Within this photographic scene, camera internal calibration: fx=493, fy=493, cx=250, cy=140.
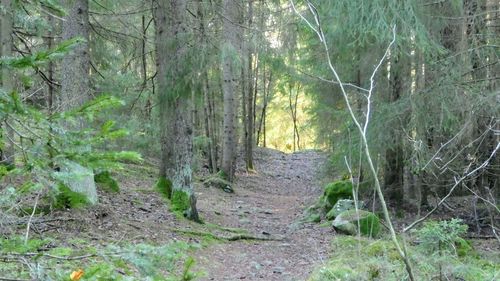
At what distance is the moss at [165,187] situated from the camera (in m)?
10.0

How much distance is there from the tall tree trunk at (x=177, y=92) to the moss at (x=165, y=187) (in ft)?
2.11

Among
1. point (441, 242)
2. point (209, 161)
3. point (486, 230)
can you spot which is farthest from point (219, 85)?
point (441, 242)

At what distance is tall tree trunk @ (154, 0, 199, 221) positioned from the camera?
8641mm

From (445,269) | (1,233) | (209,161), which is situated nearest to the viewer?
(1,233)

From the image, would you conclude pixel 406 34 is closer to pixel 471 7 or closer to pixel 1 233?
pixel 471 7

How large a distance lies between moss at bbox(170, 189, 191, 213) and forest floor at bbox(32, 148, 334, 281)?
221mm

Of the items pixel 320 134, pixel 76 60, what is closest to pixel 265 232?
pixel 320 134

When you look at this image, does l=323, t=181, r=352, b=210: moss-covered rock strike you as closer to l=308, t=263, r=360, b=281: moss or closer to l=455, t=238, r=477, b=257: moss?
l=455, t=238, r=477, b=257: moss

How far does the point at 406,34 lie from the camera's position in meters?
7.50

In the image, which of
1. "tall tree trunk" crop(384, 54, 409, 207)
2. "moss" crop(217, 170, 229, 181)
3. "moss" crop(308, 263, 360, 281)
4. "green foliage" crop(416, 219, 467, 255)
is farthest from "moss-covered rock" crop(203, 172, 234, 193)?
"green foliage" crop(416, 219, 467, 255)

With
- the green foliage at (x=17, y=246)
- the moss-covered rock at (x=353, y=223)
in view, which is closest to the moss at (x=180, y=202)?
the moss-covered rock at (x=353, y=223)

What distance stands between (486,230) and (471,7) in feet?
14.2

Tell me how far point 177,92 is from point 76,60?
74.0 inches

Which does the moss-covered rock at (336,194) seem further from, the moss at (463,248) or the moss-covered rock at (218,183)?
the moss-covered rock at (218,183)
